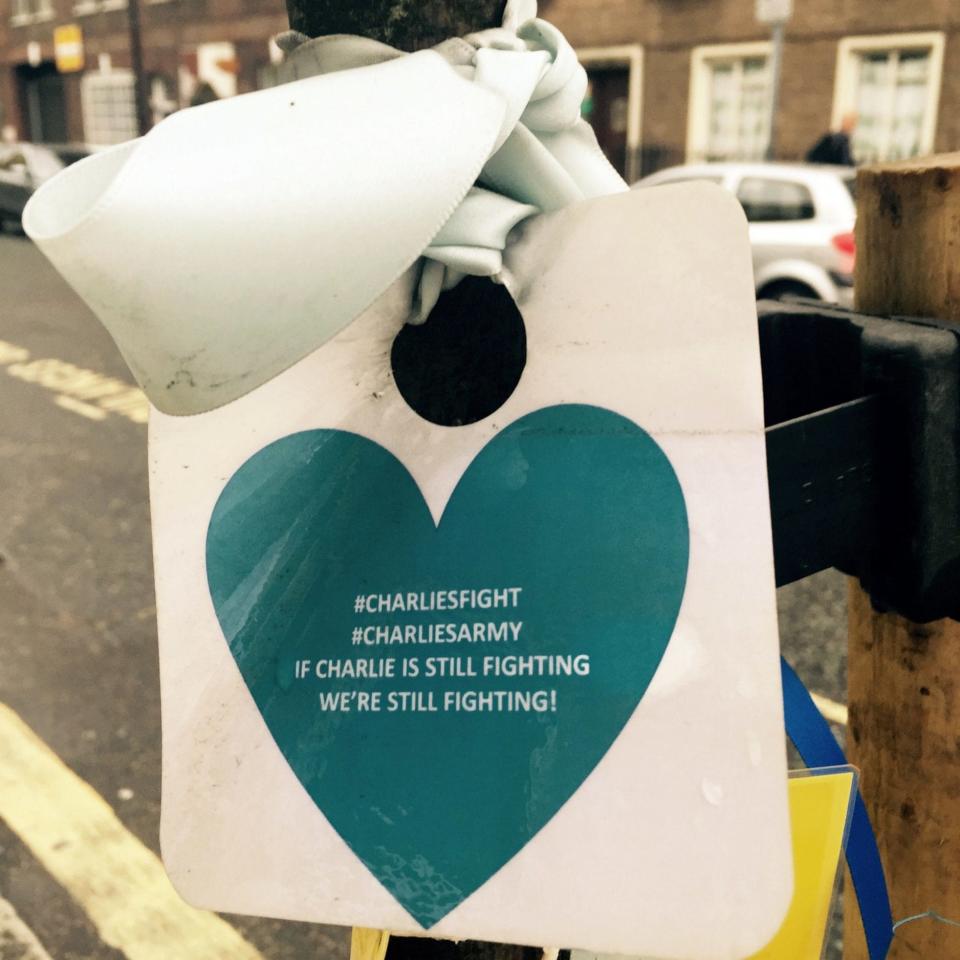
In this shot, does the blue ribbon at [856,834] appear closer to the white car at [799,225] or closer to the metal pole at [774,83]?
the white car at [799,225]

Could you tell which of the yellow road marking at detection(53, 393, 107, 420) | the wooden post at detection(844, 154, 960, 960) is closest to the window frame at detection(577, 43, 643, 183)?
the yellow road marking at detection(53, 393, 107, 420)

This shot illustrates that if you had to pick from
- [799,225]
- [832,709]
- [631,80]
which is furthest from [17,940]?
[631,80]

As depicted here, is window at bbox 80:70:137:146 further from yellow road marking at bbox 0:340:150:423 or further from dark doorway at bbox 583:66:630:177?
yellow road marking at bbox 0:340:150:423

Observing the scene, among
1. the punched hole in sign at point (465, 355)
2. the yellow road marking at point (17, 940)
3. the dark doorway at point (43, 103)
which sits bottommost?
the dark doorway at point (43, 103)

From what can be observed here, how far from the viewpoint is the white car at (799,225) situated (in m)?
7.75

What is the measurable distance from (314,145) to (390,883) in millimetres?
499

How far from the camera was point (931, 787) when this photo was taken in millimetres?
1089

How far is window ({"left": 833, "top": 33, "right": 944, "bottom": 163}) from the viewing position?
45.8ft

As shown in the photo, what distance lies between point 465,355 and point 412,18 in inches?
11.5

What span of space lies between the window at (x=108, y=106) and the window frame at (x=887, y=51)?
51.2ft

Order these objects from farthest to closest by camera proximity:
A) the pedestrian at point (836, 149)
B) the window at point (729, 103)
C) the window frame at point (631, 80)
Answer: the window frame at point (631, 80) < the window at point (729, 103) < the pedestrian at point (836, 149)

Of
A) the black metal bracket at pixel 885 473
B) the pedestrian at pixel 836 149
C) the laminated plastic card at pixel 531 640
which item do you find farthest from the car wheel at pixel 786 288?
the laminated plastic card at pixel 531 640

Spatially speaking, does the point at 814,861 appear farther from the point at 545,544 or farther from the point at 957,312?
the point at 957,312

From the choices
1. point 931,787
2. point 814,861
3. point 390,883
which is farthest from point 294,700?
point 931,787
